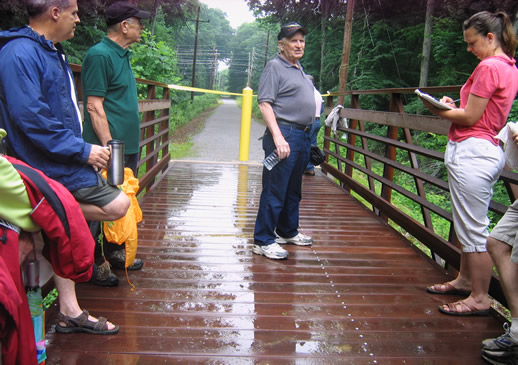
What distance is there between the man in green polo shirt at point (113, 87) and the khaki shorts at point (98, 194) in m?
0.60

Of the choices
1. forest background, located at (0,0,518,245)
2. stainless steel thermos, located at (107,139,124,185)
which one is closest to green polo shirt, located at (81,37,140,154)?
stainless steel thermos, located at (107,139,124,185)

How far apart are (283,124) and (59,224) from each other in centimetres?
202

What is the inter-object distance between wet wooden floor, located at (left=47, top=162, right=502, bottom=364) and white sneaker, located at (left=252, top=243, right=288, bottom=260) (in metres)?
0.06

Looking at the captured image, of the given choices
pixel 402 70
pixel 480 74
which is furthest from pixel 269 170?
pixel 402 70

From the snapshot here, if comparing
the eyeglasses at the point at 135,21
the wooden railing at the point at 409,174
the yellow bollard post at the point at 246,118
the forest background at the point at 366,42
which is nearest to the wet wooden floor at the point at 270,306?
the wooden railing at the point at 409,174

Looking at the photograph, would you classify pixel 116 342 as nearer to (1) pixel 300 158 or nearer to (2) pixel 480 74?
(1) pixel 300 158

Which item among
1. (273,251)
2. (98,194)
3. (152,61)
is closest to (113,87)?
(98,194)

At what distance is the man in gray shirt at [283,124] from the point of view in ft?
10.4

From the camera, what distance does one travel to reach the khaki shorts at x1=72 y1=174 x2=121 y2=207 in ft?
6.42

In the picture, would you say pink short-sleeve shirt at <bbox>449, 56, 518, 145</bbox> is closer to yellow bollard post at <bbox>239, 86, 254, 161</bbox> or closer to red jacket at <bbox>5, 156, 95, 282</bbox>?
red jacket at <bbox>5, 156, 95, 282</bbox>

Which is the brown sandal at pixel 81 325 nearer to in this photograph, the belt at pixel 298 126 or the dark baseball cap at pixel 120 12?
the dark baseball cap at pixel 120 12

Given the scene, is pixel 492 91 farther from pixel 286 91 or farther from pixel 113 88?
pixel 113 88

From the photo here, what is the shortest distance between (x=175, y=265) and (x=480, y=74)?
Answer: 216cm

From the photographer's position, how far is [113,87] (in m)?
2.69
